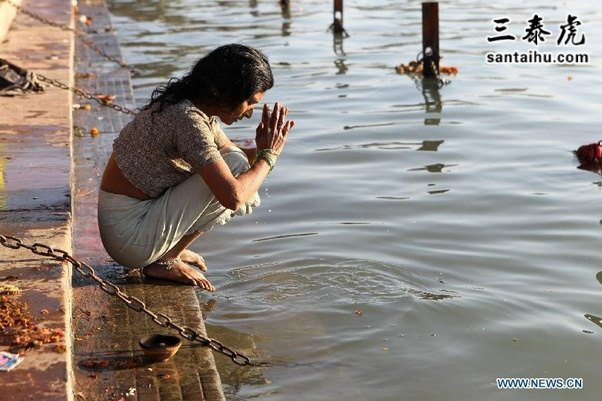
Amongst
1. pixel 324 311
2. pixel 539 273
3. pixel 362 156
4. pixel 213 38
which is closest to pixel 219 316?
pixel 324 311

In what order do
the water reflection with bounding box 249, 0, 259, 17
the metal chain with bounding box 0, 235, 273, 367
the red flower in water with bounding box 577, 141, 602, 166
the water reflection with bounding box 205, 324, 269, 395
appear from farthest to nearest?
1. the water reflection with bounding box 249, 0, 259, 17
2. the red flower in water with bounding box 577, 141, 602, 166
3. the water reflection with bounding box 205, 324, 269, 395
4. the metal chain with bounding box 0, 235, 273, 367

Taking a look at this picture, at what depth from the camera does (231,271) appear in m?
6.32

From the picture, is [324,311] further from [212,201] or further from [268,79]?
[268,79]

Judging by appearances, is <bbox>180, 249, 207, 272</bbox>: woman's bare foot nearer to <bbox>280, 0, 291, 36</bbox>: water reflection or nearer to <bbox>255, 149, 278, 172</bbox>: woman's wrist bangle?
<bbox>255, 149, 278, 172</bbox>: woman's wrist bangle

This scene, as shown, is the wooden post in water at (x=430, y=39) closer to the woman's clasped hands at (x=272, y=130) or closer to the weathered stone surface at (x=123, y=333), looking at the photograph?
the weathered stone surface at (x=123, y=333)

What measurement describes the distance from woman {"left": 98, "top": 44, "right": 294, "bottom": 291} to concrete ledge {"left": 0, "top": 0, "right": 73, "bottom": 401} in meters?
0.37

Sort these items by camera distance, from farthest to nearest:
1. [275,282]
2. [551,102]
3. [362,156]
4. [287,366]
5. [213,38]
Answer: [213,38], [551,102], [362,156], [275,282], [287,366]

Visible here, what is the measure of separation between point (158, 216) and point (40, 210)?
915 mm

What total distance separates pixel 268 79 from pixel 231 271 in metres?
1.69

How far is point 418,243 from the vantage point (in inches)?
266

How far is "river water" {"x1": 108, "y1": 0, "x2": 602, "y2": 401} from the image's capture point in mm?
4988

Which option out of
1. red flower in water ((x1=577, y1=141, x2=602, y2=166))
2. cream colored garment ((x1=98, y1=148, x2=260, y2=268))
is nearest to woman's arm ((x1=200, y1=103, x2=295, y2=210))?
cream colored garment ((x1=98, y1=148, x2=260, y2=268))

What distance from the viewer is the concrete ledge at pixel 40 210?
12.5 ft

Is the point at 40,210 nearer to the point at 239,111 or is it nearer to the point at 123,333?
the point at 123,333
